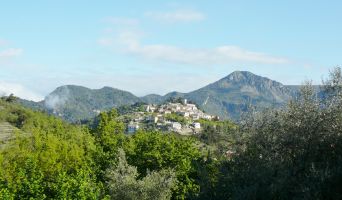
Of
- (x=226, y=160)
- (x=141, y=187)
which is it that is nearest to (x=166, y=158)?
(x=141, y=187)

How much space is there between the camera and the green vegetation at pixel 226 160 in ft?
64.4

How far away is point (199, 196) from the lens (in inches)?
900

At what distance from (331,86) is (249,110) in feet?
24.8

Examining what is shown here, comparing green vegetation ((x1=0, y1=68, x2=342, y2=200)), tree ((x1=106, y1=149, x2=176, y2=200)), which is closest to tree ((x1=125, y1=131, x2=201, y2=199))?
green vegetation ((x1=0, y1=68, x2=342, y2=200))

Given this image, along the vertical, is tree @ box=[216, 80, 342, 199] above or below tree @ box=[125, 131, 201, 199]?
above

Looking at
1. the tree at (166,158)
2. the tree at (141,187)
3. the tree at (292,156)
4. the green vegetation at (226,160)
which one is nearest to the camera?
the tree at (292,156)

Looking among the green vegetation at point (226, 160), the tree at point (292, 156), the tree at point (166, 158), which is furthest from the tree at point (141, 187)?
the tree at point (292, 156)

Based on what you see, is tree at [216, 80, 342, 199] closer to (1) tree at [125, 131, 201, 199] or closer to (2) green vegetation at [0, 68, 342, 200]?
(2) green vegetation at [0, 68, 342, 200]

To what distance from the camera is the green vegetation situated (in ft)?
64.4

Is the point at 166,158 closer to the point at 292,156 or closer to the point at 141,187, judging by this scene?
the point at 141,187

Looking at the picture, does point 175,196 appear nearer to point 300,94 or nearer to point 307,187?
point 300,94

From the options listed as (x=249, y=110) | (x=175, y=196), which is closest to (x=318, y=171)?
(x=249, y=110)

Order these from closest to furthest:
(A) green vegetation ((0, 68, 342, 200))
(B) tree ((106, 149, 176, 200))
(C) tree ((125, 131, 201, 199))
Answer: (A) green vegetation ((0, 68, 342, 200))
(B) tree ((106, 149, 176, 200))
(C) tree ((125, 131, 201, 199))

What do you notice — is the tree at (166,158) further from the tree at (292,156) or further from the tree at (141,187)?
the tree at (292,156)
